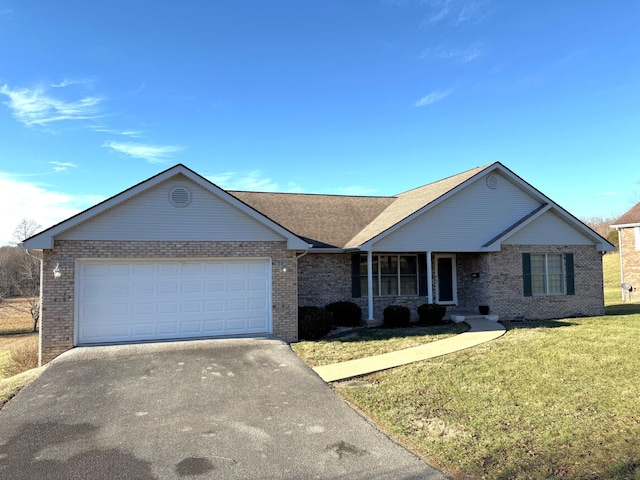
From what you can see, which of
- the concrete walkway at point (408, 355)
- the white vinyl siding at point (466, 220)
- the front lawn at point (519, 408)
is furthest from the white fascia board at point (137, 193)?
the front lawn at point (519, 408)

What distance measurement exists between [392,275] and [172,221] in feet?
29.4

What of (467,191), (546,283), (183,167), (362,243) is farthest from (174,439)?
(546,283)

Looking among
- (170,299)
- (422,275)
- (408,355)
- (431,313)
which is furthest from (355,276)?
(170,299)

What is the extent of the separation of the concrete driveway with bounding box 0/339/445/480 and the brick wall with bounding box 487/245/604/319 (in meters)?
10.1

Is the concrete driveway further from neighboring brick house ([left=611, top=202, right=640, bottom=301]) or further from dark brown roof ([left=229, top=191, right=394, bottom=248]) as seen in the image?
neighboring brick house ([left=611, top=202, right=640, bottom=301])

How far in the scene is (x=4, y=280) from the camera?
1790 inches

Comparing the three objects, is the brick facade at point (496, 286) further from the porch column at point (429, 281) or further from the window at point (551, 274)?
the porch column at point (429, 281)

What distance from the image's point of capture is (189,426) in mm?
6617

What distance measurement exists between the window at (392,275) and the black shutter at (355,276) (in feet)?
0.44

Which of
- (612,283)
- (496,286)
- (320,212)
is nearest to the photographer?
(496,286)

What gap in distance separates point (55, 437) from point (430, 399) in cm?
567

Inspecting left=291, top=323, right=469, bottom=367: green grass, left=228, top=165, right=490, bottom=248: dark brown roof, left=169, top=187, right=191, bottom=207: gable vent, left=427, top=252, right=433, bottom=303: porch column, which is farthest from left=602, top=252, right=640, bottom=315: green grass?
left=169, top=187, right=191, bottom=207: gable vent

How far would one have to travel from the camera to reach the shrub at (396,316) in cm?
1616

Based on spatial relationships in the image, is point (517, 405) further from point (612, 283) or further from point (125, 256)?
point (612, 283)
